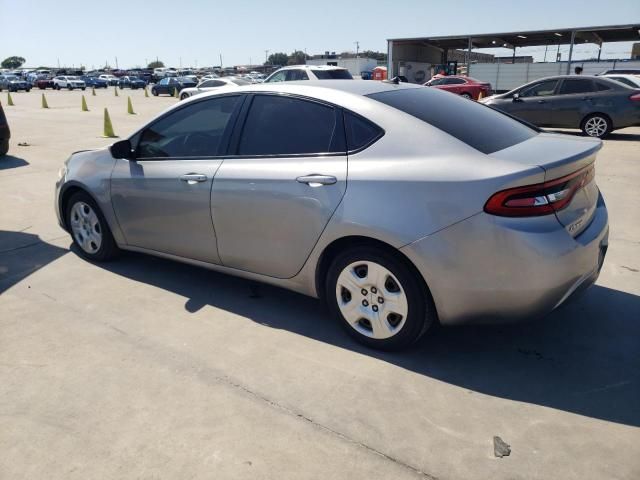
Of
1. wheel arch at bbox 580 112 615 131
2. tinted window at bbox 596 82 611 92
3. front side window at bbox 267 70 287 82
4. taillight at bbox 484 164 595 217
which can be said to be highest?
front side window at bbox 267 70 287 82

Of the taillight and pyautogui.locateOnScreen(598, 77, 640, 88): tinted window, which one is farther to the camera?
pyautogui.locateOnScreen(598, 77, 640, 88): tinted window

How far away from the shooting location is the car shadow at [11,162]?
9.77 m

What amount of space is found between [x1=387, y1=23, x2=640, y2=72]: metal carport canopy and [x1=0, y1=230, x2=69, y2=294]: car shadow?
101 feet

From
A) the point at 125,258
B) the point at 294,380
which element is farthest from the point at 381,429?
the point at 125,258

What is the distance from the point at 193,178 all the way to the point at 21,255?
2.50 metres

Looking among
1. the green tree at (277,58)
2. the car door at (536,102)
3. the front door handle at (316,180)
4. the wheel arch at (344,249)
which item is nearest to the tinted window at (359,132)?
the front door handle at (316,180)

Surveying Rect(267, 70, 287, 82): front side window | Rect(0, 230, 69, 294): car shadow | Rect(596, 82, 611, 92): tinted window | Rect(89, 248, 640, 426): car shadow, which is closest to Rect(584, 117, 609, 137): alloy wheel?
Rect(596, 82, 611, 92): tinted window

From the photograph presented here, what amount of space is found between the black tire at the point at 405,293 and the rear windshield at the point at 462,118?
80 centimetres

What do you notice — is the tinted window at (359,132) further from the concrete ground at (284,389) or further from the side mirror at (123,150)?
the side mirror at (123,150)

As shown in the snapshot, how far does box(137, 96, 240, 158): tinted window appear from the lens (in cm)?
388

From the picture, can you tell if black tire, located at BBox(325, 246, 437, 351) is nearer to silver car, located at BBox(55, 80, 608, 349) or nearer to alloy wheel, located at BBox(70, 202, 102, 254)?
silver car, located at BBox(55, 80, 608, 349)

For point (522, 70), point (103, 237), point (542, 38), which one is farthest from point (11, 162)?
point (542, 38)

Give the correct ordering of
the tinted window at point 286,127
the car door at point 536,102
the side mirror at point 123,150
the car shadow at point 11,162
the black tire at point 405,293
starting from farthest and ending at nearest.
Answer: the car door at point 536,102 < the car shadow at point 11,162 < the side mirror at point 123,150 < the tinted window at point 286,127 < the black tire at point 405,293

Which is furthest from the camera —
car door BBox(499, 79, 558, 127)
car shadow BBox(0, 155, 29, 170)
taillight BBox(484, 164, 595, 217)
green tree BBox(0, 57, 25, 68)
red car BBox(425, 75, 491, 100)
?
green tree BBox(0, 57, 25, 68)
